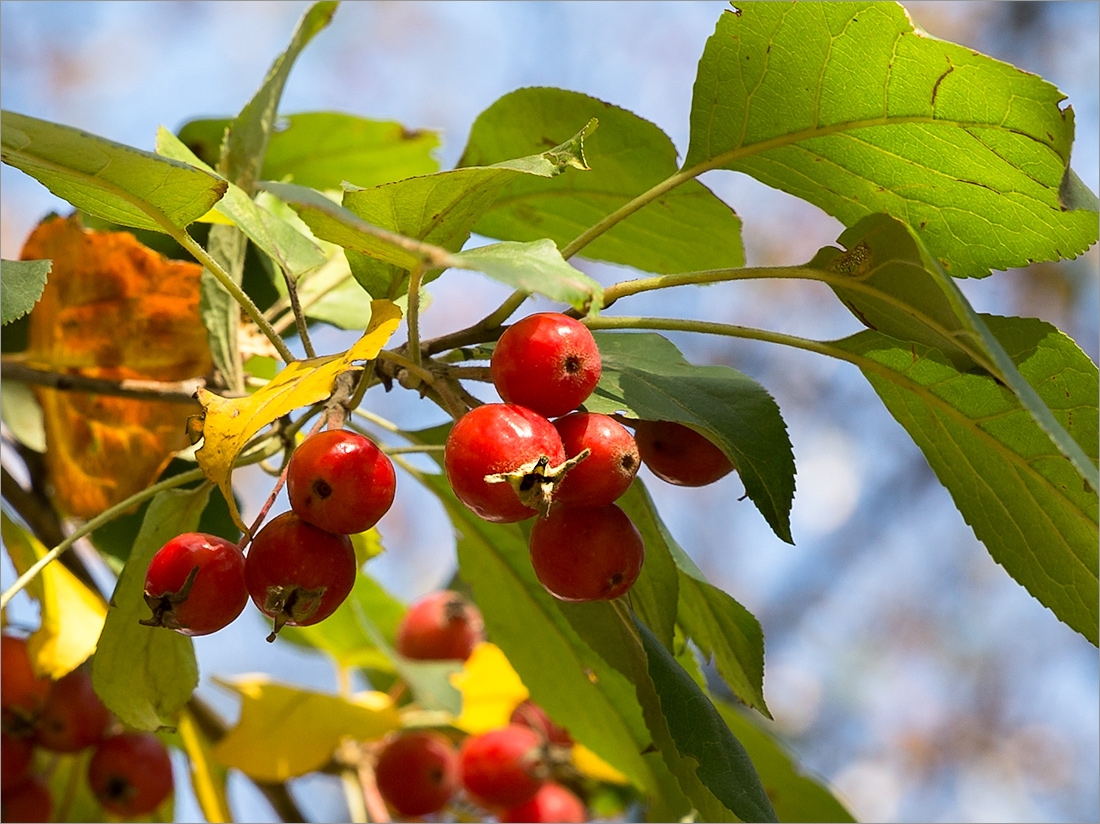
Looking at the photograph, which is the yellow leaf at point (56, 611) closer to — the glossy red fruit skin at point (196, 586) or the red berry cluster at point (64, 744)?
the red berry cluster at point (64, 744)

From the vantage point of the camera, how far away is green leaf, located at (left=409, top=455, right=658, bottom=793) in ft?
4.22

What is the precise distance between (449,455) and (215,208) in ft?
1.18

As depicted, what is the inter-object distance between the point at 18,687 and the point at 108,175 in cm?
86

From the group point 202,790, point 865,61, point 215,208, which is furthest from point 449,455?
point 202,790

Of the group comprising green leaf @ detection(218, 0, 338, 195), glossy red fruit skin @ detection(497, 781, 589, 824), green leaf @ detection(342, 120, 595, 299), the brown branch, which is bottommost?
glossy red fruit skin @ detection(497, 781, 589, 824)

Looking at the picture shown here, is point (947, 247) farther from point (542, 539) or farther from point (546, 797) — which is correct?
point (546, 797)

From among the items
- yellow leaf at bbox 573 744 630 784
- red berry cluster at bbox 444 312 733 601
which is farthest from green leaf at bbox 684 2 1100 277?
yellow leaf at bbox 573 744 630 784

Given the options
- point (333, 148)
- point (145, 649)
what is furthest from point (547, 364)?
point (333, 148)

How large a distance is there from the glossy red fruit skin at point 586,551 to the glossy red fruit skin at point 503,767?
1.05 metres

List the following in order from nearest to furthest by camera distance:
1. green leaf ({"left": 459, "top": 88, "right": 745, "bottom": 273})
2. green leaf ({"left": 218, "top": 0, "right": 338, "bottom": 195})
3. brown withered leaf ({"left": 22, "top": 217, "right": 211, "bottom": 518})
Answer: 1. green leaf ({"left": 459, "top": 88, "right": 745, "bottom": 273})
2. green leaf ({"left": 218, "top": 0, "right": 338, "bottom": 195})
3. brown withered leaf ({"left": 22, "top": 217, "right": 211, "bottom": 518})

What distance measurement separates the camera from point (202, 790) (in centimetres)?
151

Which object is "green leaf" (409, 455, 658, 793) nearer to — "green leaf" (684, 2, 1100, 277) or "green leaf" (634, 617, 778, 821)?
"green leaf" (634, 617, 778, 821)

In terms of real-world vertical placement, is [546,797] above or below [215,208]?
below

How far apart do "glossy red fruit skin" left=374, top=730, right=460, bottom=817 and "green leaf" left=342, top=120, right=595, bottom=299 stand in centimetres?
117
